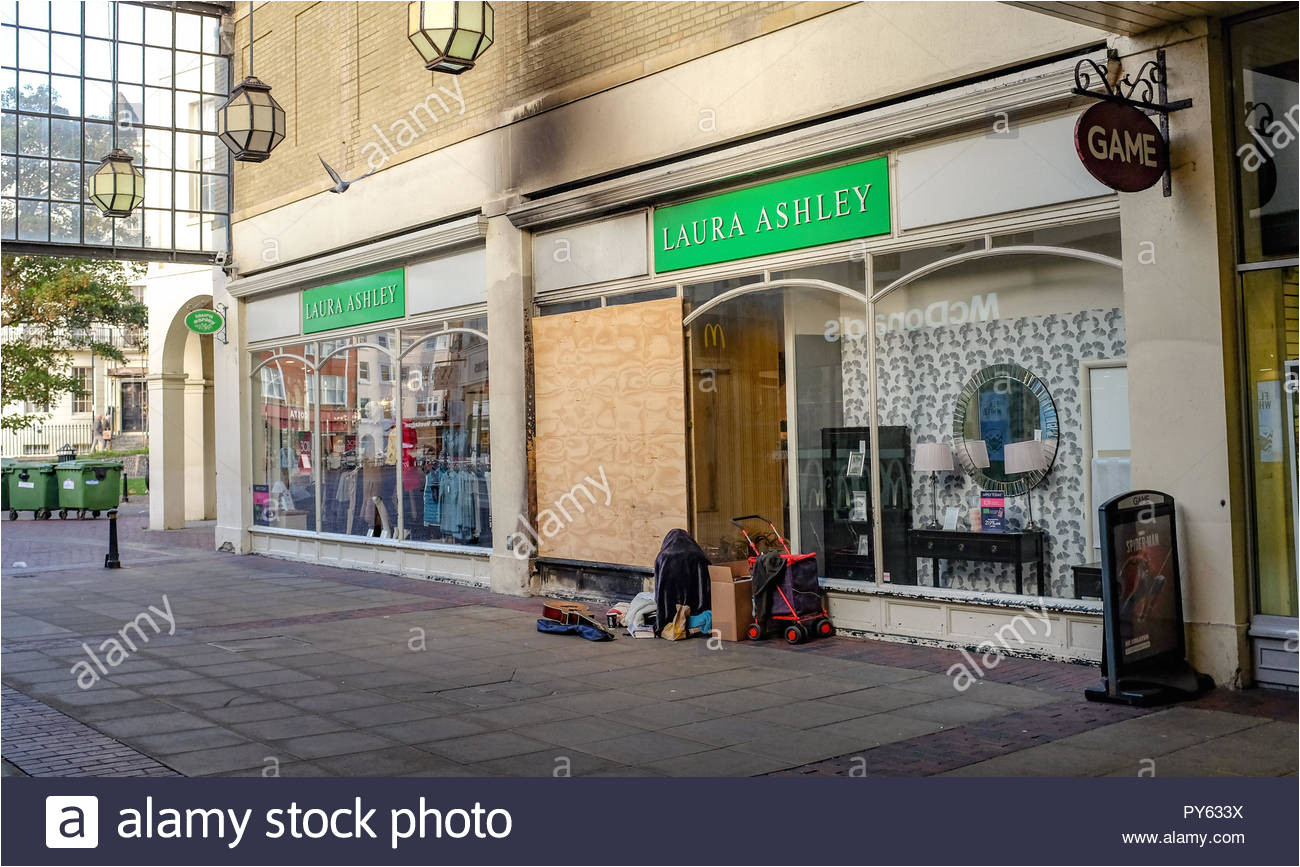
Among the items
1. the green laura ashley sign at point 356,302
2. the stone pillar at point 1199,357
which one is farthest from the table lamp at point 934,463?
the green laura ashley sign at point 356,302

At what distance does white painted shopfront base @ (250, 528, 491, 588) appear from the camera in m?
14.7

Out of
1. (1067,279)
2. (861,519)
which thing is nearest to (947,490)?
(861,519)

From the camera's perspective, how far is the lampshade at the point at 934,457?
32.2 ft

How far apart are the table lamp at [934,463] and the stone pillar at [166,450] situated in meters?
18.5

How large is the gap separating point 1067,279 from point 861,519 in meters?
2.66

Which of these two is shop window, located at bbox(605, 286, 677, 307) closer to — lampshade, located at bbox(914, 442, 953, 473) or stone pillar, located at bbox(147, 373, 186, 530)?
lampshade, located at bbox(914, 442, 953, 473)

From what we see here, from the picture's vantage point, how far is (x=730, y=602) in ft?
33.6

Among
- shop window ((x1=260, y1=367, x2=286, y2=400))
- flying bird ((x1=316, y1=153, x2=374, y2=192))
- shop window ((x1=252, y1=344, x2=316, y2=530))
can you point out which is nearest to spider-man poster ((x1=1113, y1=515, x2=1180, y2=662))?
flying bird ((x1=316, y1=153, x2=374, y2=192))

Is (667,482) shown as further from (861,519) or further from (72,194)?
(72,194)

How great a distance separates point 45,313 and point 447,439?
64.9 feet

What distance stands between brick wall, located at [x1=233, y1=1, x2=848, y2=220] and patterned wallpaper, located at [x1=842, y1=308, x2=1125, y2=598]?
3059 millimetres

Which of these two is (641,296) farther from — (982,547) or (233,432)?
(233,432)
